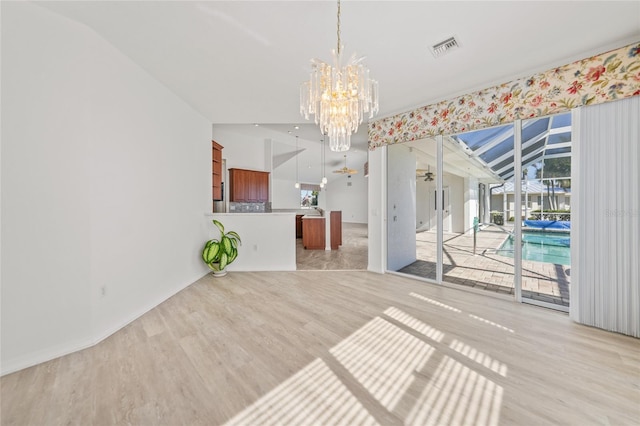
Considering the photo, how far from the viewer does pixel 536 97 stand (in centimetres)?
260

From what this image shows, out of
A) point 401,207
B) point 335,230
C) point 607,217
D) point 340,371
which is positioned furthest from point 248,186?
point 607,217

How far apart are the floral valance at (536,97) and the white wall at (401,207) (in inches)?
24.3

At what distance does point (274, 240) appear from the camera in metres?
4.36

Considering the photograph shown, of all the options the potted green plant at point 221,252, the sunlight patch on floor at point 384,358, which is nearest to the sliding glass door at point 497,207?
the sunlight patch on floor at point 384,358

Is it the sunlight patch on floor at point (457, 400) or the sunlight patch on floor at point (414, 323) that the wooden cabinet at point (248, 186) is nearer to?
the sunlight patch on floor at point (414, 323)

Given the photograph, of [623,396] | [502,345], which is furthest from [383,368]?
[623,396]

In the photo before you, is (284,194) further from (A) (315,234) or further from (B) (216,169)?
(B) (216,169)

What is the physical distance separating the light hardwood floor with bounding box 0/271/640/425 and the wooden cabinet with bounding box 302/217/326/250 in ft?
12.8

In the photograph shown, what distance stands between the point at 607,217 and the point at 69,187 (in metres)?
5.01

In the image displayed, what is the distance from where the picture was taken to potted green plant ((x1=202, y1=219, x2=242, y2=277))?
378 centimetres

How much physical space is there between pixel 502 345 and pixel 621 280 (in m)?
1.41

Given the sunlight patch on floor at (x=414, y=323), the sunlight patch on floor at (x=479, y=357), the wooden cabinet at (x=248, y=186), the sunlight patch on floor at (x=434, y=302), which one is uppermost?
the wooden cabinet at (x=248, y=186)

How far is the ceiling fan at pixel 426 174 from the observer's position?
4.23 metres

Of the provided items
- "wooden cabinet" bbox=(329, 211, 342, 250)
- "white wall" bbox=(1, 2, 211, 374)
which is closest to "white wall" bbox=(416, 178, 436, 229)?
"wooden cabinet" bbox=(329, 211, 342, 250)
